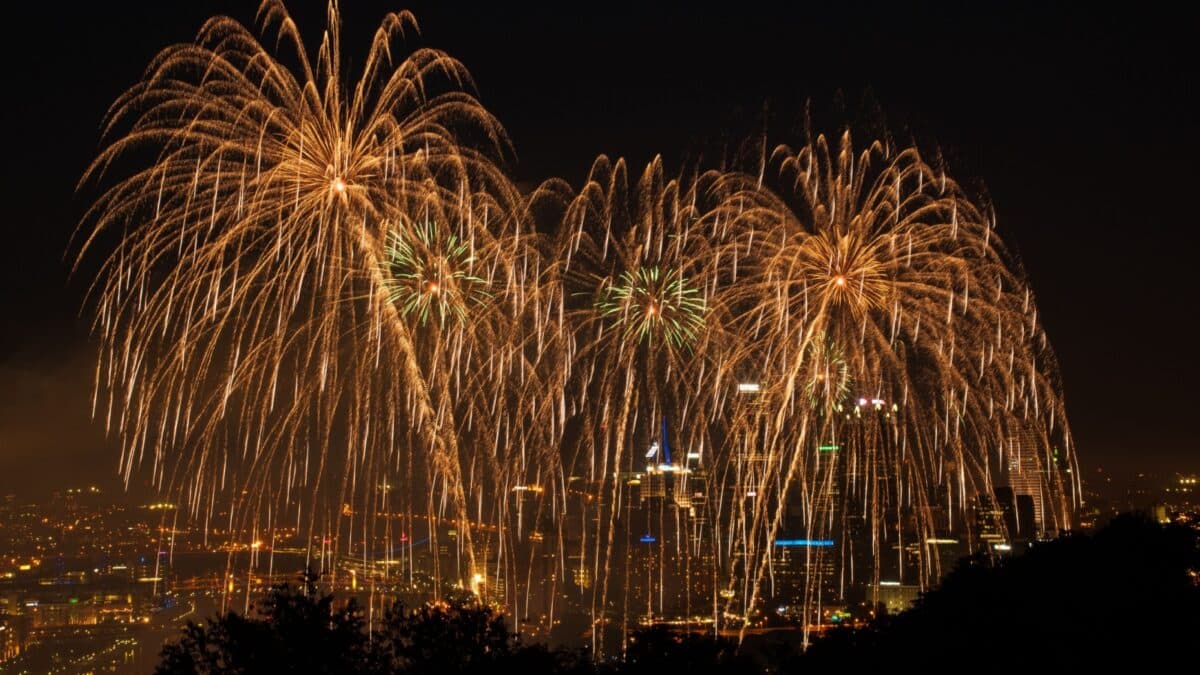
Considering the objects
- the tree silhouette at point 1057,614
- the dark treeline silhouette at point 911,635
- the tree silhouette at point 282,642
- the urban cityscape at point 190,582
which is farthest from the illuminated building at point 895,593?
the tree silhouette at point 282,642

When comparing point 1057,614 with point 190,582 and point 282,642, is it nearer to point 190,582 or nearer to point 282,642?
point 282,642

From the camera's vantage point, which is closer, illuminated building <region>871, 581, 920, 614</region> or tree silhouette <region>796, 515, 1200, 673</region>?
tree silhouette <region>796, 515, 1200, 673</region>

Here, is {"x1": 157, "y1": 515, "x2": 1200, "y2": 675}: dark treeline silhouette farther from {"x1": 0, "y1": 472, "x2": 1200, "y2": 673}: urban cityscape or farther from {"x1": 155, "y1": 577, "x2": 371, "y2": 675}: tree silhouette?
{"x1": 0, "y1": 472, "x2": 1200, "y2": 673}: urban cityscape

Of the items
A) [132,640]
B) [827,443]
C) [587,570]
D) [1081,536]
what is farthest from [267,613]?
[587,570]

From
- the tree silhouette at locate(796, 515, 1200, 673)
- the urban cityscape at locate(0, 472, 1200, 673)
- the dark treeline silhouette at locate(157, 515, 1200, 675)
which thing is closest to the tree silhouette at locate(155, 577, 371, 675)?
the dark treeline silhouette at locate(157, 515, 1200, 675)

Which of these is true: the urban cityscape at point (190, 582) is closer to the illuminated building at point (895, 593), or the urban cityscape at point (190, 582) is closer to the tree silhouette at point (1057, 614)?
the illuminated building at point (895, 593)

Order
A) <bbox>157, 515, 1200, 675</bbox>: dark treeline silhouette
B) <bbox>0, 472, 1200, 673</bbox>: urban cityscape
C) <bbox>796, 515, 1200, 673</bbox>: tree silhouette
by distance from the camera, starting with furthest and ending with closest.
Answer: <bbox>0, 472, 1200, 673</bbox>: urban cityscape < <bbox>157, 515, 1200, 675</bbox>: dark treeline silhouette < <bbox>796, 515, 1200, 673</bbox>: tree silhouette

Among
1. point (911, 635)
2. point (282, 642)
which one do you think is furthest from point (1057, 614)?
point (282, 642)

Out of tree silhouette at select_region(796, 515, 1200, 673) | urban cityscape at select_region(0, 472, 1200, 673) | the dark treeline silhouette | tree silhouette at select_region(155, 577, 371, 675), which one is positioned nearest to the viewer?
tree silhouette at select_region(796, 515, 1200, 673)

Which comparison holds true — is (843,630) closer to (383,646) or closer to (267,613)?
(383,646)
